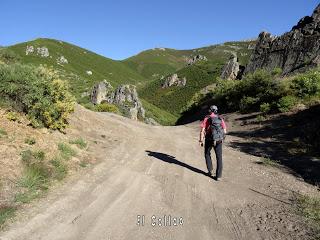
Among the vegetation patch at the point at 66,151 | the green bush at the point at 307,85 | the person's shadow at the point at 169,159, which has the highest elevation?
the green bush at the point at 307,85

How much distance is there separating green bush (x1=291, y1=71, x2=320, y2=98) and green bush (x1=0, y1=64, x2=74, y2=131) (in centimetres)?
1658

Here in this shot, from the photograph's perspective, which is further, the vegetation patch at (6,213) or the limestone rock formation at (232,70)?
the limestone rock formation at (232,70)

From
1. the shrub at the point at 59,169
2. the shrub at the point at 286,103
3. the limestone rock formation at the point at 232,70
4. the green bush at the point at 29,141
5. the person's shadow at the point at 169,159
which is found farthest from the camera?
the limestone rock formation at the point at 232,70

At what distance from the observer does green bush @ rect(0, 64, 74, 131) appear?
1359cm

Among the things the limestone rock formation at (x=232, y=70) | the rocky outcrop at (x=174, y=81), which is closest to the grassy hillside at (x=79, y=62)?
the rocky outcrop at (x=174, y=81)

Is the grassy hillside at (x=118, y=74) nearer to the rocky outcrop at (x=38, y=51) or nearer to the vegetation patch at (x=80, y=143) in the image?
the rocky outcrop at (x=38, y=51)

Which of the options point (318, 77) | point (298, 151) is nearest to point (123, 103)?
point (318, 77)

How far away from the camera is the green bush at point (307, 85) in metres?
25.0

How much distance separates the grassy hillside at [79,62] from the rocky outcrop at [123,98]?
2804 inches

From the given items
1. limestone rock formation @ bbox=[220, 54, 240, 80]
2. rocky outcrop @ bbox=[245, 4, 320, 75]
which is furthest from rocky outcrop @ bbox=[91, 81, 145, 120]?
limestone rock formation @ bbox=[220, 54, 240, 80]

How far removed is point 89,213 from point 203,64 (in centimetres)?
11460

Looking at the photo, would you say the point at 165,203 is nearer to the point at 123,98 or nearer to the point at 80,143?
the point at 80,143

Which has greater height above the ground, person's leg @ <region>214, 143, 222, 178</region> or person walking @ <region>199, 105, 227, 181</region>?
person walking @ <region>199, 105, 227, 181</region>

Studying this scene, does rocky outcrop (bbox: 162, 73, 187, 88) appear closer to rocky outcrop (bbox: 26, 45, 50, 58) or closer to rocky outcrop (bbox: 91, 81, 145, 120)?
rocky outcrop (bbox: 91, 81, 145, 120)
